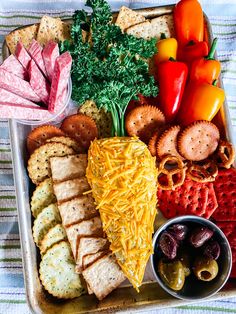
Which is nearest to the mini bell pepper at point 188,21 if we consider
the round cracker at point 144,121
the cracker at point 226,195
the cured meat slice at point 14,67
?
the round cracker at point 144,121

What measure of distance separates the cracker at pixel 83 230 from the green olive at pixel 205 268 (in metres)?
0.38

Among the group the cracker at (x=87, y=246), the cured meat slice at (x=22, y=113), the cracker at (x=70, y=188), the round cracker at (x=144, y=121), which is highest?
the cured meat slice at (x=22, y=113)

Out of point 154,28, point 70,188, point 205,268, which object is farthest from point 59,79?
point 205,268

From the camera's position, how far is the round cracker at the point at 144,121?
193 cm

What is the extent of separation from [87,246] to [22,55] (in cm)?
75

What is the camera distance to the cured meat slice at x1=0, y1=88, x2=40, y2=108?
1.81 meters

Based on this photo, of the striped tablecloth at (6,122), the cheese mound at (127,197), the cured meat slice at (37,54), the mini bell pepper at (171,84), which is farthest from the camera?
the striped tablecloth at (6,122)

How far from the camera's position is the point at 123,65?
1905mm

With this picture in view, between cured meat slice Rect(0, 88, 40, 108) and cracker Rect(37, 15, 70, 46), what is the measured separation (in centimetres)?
29

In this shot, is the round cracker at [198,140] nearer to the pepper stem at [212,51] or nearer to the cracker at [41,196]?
the pepper stem at [212,51]

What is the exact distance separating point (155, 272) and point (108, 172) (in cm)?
41

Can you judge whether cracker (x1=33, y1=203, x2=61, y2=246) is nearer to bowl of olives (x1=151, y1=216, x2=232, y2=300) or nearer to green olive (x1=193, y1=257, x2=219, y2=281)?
bowl of olives (x1=151, y1=216, x2=232, y2=300)

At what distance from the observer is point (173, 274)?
1.78 meters

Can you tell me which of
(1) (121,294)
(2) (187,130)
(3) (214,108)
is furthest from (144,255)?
(3) (214,108)
